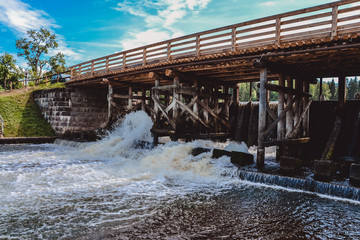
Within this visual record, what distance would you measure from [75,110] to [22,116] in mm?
4248

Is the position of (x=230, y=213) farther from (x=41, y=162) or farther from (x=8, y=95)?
(x=8, y=95)

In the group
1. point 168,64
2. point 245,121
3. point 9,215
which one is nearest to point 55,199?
point 9,215

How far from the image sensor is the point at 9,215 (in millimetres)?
5078

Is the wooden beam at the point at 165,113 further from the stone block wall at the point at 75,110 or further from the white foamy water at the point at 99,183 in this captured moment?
the stone block wall at the point at 75,110

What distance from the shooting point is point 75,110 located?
19.0m

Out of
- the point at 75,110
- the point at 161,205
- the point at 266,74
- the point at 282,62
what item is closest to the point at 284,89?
the point at 282,62

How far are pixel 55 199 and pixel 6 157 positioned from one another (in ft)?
25.7

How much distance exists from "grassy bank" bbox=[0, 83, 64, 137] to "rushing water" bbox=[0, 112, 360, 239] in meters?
9.56

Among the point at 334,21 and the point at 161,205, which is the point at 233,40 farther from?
→ the point at 161,205

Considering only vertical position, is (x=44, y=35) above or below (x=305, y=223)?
above

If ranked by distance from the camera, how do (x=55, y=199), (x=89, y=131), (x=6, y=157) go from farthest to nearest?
1. (x=89, y=131)
2. (x=6, y=157)
3. (x=55, y=199)

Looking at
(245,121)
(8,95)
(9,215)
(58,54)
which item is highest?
(58,54)

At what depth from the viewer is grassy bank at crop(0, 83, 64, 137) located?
18375 mm

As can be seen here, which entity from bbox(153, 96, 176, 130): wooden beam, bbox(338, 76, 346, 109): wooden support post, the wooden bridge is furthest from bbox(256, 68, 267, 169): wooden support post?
bbox(338, 76, 346, 109): wooden support post
